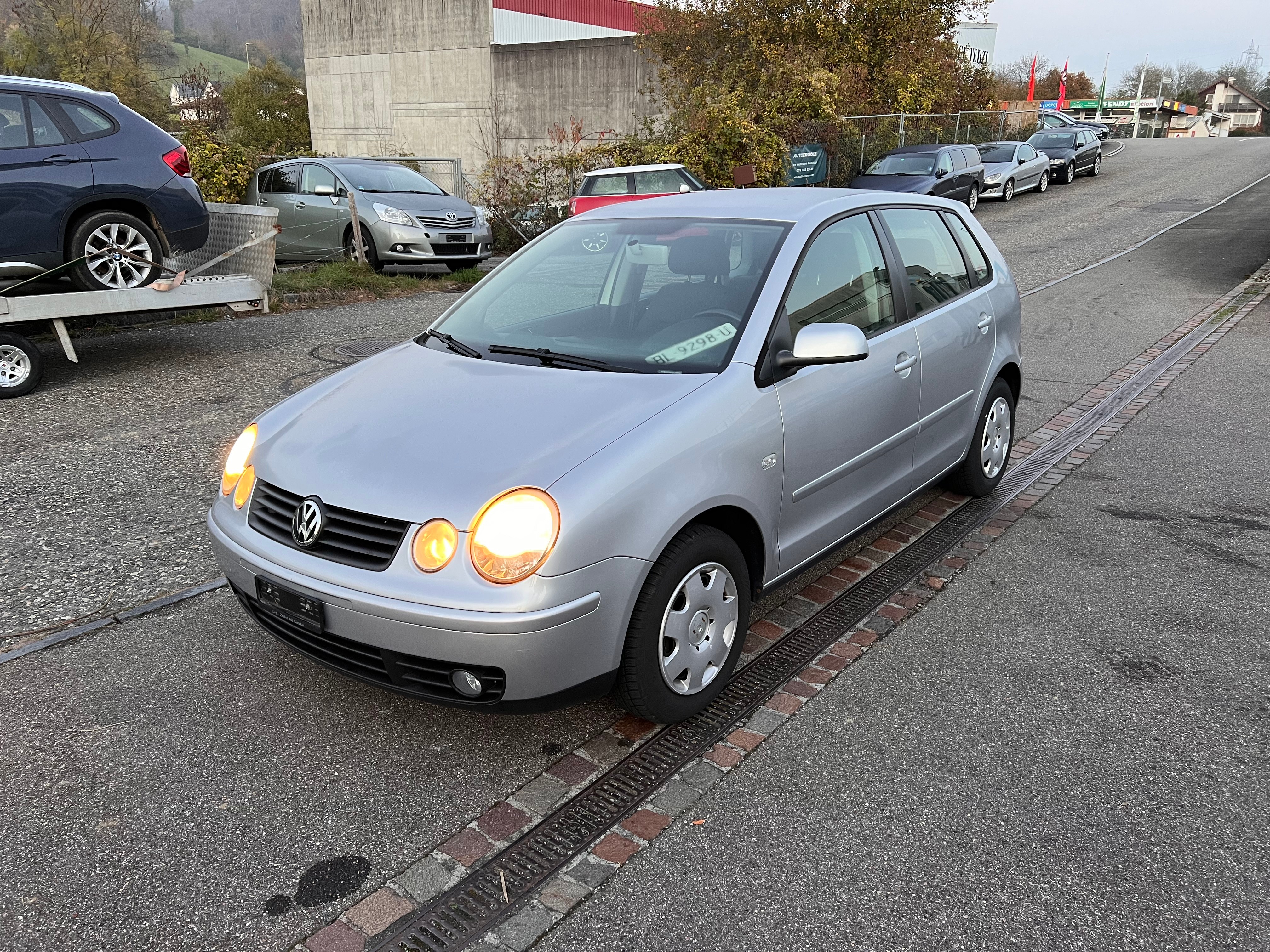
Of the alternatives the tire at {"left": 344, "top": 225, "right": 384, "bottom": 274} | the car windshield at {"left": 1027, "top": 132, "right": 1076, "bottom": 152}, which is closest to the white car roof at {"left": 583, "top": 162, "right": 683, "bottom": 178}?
the tire at {"left": 344, "top": 225, "right": 384, "bottom": 274}

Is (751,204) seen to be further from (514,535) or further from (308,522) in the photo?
(308,522)

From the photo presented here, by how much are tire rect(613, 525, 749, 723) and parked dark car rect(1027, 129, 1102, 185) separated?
27.0 metres

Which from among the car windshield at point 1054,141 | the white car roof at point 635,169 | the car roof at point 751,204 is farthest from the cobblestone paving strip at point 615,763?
the car windshield at point 1054,141

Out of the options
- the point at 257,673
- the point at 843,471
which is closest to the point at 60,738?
the point at 257,673

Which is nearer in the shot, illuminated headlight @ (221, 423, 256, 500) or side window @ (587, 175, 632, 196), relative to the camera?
illuminated headlight @ (221, 423, 256, 500)

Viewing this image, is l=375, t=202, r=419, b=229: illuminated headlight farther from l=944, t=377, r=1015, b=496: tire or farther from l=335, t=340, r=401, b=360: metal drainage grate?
l=944, t=377, r=1015, b=496: tire

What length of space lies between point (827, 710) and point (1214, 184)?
2932cm

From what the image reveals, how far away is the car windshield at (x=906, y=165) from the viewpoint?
20188mm

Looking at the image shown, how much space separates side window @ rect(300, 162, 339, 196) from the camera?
542 inches

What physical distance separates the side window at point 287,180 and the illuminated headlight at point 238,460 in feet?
38.5

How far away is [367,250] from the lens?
1369 cm

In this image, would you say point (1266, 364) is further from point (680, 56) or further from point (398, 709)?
point (680, 56)

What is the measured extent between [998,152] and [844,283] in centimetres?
2373

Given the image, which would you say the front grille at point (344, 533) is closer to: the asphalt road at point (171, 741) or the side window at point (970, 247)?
the asphalt road at point (171, 741)
